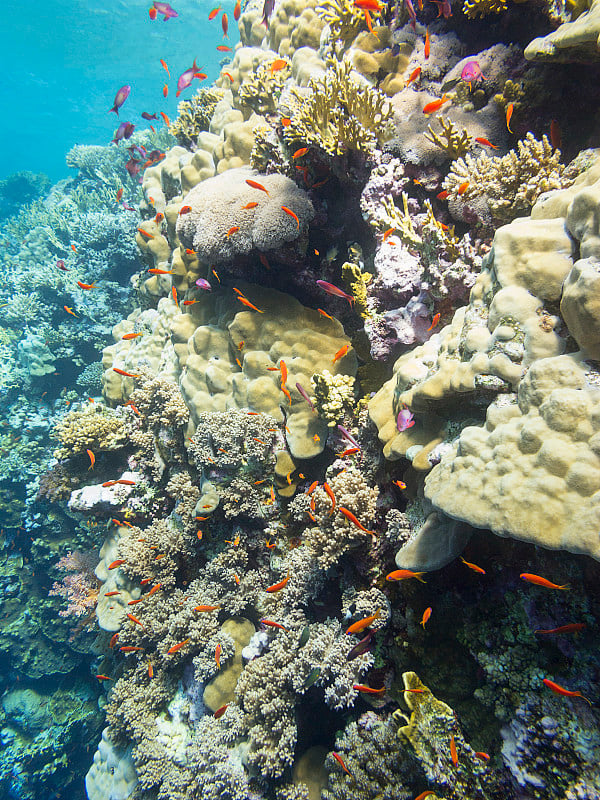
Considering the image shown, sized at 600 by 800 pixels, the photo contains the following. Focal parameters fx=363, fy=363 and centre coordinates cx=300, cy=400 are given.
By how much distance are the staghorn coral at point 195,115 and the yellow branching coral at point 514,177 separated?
7.39 metres

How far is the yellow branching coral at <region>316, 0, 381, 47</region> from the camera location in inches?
190

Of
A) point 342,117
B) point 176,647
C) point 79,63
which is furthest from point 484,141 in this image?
point 79,63

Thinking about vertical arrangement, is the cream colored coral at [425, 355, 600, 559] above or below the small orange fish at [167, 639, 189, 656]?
above

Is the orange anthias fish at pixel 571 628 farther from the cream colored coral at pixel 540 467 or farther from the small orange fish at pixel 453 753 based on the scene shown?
the small orange fish at pixel 453 753

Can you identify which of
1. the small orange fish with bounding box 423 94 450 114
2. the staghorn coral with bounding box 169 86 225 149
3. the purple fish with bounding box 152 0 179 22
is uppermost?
the purple fish with bounding box 152 0 179 22

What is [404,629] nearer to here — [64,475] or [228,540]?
[228,540]

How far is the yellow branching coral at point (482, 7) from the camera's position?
3.92 metres

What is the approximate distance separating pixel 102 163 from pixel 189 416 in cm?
1690

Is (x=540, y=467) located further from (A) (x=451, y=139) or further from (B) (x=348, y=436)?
(A) (x=451, y=139)

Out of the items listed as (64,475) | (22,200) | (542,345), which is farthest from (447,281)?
(22,200)

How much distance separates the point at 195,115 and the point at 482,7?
23.0ft

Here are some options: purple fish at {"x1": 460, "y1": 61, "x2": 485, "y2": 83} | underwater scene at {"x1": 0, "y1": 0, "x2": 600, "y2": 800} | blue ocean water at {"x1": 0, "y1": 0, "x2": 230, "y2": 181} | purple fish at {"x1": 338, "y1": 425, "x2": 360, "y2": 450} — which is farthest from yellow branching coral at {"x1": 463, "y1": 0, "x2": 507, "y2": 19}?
blue ocean water at {"x1": 0, "y1": 0, "x2": 230, "y2": 181}

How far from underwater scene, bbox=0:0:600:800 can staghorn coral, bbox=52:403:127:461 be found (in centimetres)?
6

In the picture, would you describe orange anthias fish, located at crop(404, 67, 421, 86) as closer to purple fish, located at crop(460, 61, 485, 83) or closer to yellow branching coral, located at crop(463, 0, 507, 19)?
yellow branching coral, located at crop(463, 0, 507, 19)
